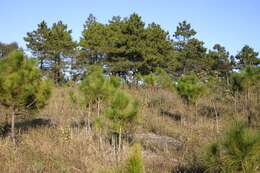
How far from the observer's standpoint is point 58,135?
10.5 meters

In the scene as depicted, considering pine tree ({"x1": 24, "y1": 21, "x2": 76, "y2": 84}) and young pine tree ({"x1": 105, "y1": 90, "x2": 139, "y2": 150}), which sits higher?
pine tree ({"x1": 24, "y1": 21, "x2": 76, "y2": 84})

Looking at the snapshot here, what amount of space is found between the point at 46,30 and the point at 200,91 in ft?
55.3

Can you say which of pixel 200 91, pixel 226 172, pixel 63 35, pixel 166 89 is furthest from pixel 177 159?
pixel 63 35

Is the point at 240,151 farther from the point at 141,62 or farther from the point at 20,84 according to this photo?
the point at 141,62

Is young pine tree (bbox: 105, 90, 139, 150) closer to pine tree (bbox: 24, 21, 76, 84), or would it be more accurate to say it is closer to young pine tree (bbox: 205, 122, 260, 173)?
young pine tree (bbox: 205, 122, 260, 173)

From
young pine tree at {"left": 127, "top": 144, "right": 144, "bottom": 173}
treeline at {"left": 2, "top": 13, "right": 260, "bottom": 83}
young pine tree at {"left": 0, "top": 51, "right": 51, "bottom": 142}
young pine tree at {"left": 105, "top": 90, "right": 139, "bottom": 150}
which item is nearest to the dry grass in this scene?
young pine tree at {"left": 105, "top": 90, "right": 139, "bottom": 150}

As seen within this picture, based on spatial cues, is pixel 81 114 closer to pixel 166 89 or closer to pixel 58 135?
pixel 58 135

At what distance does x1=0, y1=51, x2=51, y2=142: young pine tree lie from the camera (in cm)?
934

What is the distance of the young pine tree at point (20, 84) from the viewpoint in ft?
30.7

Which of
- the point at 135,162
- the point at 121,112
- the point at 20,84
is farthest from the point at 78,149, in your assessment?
the point at 135,162

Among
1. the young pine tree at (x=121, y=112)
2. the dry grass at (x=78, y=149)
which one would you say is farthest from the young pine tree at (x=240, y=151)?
the young pine tree at (x=121, y=112)

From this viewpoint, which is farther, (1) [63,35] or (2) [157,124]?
(1) [63,35]

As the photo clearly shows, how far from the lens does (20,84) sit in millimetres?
9445

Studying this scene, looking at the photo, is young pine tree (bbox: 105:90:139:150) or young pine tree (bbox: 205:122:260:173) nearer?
young pine tree (bbox: 205:122:260:173)
